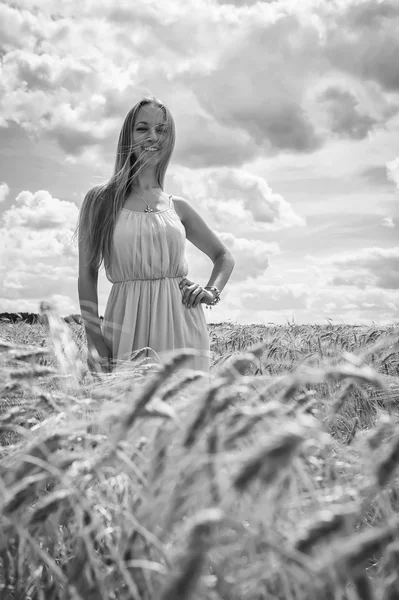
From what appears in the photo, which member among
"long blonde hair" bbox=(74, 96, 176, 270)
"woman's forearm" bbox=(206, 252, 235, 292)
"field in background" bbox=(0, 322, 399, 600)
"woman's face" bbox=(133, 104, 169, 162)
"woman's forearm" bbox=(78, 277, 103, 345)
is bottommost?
"field in background" bbox=(0, 322, 399, 600)

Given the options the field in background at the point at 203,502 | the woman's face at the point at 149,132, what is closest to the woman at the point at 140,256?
the woman's face at the point at 149,132

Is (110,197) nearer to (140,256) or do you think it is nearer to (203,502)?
(140,256)

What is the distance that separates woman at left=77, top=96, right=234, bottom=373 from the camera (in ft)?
10.6

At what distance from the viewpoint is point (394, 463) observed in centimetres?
75

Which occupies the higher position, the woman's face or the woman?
the woman's face

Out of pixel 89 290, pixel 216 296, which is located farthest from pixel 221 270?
pixel 89 290

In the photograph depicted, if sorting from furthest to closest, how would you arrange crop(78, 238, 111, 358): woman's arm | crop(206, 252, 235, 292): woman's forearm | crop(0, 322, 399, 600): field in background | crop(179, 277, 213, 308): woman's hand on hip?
crop(206, 252, 235, 292): woman's forearm → crop(179, 277, 213, 308): woman's hand on hip → crop(78, 238, 111, 358): woman's arm → crop(0, 322, 399, 600): field in background

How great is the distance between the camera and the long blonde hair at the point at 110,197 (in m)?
3.25

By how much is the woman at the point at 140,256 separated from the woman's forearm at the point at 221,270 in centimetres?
24

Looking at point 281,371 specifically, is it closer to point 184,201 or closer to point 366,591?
point 184,201

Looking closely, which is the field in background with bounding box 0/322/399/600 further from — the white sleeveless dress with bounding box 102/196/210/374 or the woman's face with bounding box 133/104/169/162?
the woman's face with bounding box 133/104/169/162

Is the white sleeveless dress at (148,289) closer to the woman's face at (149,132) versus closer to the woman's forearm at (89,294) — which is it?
the woman's forearm at (89,294)

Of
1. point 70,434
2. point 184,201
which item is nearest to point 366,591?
point 70,434

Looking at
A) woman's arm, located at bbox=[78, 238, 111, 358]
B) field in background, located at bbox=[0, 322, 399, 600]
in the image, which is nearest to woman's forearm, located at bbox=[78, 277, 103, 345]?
woman's arm, located at bbox=[78, 238, 111, 358]
